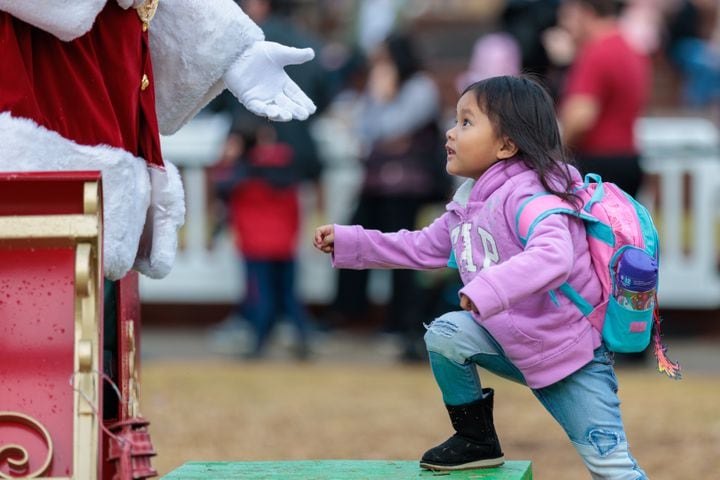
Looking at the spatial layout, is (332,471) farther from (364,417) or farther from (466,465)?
(364,417)

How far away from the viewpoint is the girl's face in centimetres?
398

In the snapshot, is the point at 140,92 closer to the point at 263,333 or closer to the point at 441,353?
the point at 441,353

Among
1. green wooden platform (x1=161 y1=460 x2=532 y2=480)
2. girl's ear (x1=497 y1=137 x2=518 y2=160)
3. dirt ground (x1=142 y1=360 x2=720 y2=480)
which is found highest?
girl's ear (x1=497 y1=137 x2=518 y2=160)

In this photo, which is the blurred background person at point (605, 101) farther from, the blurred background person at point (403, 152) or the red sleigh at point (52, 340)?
the red sleigh at point (52, 340)

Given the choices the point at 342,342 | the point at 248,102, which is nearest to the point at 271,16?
the point at 342,342

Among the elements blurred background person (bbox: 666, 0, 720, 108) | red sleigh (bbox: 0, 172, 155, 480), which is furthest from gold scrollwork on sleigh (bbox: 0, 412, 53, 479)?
blurred background person (bbox: 666, 0, 720, 108)

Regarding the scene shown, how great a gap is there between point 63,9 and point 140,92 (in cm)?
40

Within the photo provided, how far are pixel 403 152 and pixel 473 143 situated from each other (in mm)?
5296

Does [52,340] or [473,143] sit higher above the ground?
[473,143]

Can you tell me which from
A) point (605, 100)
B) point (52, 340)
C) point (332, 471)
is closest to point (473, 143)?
point (332, 471)

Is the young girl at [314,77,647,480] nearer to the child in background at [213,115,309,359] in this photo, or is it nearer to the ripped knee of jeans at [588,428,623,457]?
the ripped knee of jeans at [588,428,623,457]

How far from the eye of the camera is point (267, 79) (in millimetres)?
4195

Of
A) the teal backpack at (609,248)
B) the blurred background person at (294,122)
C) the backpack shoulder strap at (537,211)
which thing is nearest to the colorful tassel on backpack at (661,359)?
the teal backpack at (609,248)

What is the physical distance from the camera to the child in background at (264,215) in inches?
367
